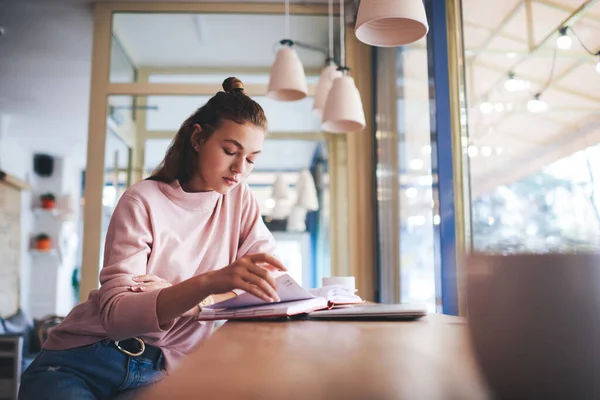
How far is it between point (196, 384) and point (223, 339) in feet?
1.06

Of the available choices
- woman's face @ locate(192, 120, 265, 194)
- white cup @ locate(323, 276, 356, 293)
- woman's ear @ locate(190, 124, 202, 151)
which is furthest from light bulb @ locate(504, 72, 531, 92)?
woman's ear @ locate(190, 124, 202, 151)

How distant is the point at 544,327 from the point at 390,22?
1.35 m

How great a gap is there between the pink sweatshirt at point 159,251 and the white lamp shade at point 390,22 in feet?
1.90

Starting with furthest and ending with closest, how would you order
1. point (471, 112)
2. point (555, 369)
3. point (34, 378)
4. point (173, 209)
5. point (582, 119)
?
1. point (471, 112)
2. point (582, 119)
3. point (173, 209)
4. point (34, 378)
5. point (555, 369)

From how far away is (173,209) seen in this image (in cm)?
131

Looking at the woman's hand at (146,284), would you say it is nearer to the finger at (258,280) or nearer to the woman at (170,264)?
the woman at (170,264)

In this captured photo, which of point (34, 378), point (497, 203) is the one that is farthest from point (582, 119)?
point (34, 378)

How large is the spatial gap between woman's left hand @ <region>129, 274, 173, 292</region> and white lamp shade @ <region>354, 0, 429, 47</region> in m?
0.89

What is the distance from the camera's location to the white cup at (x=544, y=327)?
1.30 feet

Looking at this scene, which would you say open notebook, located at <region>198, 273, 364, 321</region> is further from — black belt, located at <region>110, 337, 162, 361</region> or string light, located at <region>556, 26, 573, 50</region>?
string light, located at <region>556, 26, 573, 50</region>

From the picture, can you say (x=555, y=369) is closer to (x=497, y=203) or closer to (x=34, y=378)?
(x=34, y=378)

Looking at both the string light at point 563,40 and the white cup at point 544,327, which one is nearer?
the white cup at point 544,327

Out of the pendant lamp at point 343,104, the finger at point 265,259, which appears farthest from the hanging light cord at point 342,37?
the finger at point 265,259

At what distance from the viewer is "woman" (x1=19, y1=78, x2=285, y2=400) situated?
3.18ft
